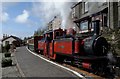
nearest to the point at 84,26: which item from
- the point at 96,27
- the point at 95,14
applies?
the point at 95,14

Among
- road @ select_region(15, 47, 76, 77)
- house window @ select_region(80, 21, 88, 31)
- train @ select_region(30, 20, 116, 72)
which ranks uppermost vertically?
house window @ select_region(80, 21, 88, 31)

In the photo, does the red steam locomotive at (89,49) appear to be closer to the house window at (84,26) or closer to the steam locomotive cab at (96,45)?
the steam locomotive cab at (96,45)

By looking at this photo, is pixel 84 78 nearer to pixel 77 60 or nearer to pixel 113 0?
pixel 77 60

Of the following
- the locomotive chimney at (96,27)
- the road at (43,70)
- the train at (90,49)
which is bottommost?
the road at (43,70)

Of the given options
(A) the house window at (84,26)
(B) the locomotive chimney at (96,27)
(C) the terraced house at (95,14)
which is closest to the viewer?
(B) the locomotive chimney at (96,27)

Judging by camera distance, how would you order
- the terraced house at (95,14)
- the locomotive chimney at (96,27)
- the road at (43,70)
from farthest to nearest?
the terraced house at (95,14)
the locomotive chimney at (96,27)
the road at (43,70)

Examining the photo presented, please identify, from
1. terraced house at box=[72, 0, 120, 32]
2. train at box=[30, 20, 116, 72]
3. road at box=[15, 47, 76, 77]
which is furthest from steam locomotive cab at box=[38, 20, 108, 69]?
terraced house at box=[72, 0, 120, 32]

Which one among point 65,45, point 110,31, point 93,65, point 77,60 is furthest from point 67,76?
point 110,31

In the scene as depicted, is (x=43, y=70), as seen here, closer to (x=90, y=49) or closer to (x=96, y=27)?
(x=90, y=49)

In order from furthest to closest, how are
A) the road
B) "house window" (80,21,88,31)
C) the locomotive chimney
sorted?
"house window" (80,21,88,31)
the locomotive chimney
the road

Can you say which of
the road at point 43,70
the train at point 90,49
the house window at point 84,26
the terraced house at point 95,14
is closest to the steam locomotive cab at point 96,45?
the train at point 90,49

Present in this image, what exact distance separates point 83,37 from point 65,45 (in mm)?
2071

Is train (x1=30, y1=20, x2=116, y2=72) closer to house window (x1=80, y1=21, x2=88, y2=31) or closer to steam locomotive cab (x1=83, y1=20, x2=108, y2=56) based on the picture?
steam locomotive cab (x1=83, y1=20, x2=108, y2=56)

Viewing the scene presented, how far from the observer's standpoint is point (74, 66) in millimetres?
17422
